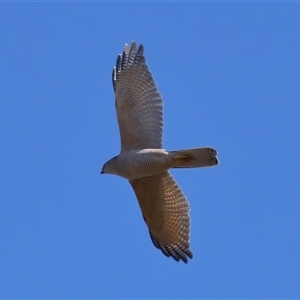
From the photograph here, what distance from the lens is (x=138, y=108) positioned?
14.2 meters

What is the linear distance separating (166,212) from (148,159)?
1.33 m

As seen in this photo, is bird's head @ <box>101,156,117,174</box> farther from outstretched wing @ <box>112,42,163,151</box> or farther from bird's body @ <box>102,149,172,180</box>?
outstretched wing @ <box>112,42,163,151</box>

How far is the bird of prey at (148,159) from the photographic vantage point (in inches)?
541

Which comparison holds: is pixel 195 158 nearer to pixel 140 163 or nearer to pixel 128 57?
pixel 140 163

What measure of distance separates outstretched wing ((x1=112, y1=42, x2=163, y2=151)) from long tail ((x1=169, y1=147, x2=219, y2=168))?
55 centimetres

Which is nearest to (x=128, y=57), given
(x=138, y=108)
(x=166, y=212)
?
(x=138, y=108)

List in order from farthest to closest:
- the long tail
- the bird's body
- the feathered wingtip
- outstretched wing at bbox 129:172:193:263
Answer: the feathered wingtip → outstretched wing at bbox 129:172:193:263 → the bird's body → the long tail

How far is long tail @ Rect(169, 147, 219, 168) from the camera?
1320 centimetres

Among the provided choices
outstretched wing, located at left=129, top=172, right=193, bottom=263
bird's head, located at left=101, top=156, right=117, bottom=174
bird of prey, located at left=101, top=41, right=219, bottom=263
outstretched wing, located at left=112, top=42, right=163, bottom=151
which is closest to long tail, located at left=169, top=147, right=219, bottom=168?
bird of prey, located at left=101, top=41, right=219, bottom=263

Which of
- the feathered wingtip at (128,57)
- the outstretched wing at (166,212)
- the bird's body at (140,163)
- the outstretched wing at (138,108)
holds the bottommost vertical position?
the outstretched wing at (166,212)

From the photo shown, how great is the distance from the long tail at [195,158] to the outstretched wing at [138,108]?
0.55 m

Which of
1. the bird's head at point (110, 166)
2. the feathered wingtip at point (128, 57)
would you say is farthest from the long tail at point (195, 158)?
the feathered wingtip at point (128, 57)

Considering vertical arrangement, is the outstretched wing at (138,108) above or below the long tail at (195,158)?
above

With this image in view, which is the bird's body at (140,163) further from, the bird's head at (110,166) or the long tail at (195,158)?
the long tail at (195,158)
